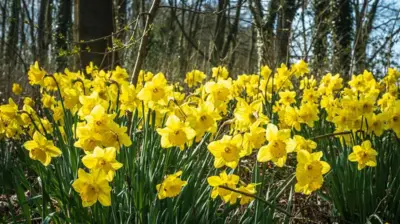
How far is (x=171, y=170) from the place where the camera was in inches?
87.0

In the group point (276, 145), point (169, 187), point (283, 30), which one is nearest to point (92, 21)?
point (283, 30)

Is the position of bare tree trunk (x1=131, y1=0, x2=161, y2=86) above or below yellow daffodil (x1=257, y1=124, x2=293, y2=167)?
above

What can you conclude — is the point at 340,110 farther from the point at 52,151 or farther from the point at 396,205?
the point at 52,151

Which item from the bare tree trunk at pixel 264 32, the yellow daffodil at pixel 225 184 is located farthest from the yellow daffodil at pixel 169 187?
the bare tree trunk at pixel 264 32

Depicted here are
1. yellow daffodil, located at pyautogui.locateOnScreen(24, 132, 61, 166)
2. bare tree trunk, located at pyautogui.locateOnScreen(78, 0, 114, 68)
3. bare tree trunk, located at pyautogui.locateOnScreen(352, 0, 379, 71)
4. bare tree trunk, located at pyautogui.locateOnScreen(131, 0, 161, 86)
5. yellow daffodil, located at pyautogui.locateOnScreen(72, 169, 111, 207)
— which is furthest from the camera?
bare tree trunk, located at pyautogui.locateOnScreen(78, 0, 114, 68)

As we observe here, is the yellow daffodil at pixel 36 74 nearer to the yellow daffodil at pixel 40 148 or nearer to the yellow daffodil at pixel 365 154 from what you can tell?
the yellow daffodil at pixel 40 148

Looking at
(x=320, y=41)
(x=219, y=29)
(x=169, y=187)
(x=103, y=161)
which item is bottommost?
(x=169, y=187)

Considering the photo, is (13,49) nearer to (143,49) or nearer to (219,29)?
(143,49)

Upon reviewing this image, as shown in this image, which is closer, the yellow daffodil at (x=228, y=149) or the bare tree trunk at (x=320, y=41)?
the yellow daffodil at (x=228, y=149)

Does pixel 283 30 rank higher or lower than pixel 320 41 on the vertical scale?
lower

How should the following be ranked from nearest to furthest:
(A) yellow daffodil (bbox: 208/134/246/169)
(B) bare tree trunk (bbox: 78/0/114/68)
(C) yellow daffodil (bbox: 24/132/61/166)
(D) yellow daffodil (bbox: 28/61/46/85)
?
(A) yellow daffodil (bbox: 208/134/246/169)
(C) yellow daffodil (bbox: 24/132/61/166)
(D) yellow daffodil (bbox: 28/61/46/85)
(B) bare tree trunk (bbox: 78/0/114/68)

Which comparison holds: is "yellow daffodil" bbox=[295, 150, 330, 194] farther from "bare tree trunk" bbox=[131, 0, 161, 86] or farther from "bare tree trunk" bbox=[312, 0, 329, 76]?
"bare tree trunk" bbox=[312, 0, 329, 76]

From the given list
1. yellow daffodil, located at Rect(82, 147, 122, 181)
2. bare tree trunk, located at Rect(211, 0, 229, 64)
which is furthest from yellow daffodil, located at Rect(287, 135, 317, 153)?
bare tree trunk, located at Rect(211, 0, 229, 64)

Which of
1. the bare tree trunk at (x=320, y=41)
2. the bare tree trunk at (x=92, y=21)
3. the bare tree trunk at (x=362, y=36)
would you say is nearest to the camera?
the bare tree trunk at (x=362, y=36)
